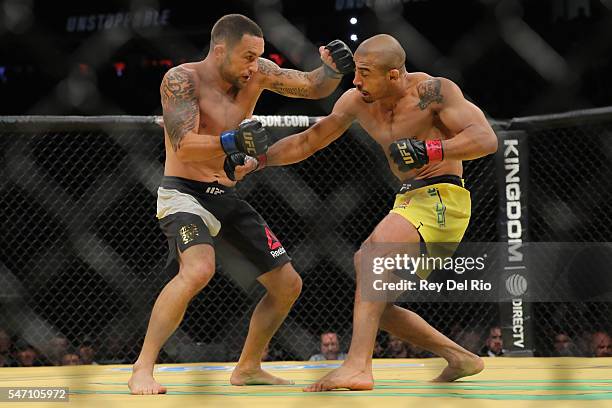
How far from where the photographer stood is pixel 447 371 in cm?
236

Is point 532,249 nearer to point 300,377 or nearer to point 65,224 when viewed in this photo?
point 300,377

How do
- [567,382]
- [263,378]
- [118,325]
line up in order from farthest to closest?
[118,325], [263,378], [567,382]

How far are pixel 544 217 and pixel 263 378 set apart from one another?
1952mm

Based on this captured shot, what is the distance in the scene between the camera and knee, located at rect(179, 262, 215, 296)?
222cm

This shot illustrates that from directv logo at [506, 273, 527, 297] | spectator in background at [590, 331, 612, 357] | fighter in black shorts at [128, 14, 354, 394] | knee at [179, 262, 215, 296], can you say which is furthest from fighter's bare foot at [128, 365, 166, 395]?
spectator in background at [590, 331, 612, 357]

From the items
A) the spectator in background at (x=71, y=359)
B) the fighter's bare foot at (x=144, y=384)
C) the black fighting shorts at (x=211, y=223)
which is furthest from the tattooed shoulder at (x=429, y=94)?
the spectator in background at (x=71, y=359)

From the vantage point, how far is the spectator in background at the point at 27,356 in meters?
4.17

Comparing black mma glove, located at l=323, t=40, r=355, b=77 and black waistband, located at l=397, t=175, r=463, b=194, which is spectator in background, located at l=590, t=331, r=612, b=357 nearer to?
black waistband, located at l=397, t=175, r=463, b=194

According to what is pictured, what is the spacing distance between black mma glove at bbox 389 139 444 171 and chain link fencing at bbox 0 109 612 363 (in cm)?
187

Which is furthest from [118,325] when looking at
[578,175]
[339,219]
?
[578,175]

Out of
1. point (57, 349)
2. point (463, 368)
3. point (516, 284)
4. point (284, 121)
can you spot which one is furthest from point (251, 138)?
point (57, 349)

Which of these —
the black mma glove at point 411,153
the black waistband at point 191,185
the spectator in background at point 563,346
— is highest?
the black mma glove at point 411,153

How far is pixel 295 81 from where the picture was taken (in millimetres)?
2559

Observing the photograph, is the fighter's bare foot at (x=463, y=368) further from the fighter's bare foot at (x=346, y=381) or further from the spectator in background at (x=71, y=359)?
the spectator in background at (x=71, y=359)
